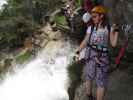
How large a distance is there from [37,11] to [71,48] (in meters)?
3.34

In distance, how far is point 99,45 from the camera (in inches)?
249

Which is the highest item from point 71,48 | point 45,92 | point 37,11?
point 37,11

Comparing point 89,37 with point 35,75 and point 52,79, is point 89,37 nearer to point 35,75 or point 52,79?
point 52,79

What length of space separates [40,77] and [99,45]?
8.15m

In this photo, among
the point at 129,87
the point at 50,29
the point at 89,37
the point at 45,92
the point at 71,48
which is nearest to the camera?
the point at 89,37

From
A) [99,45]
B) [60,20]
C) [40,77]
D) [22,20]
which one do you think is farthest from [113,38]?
[22,20]

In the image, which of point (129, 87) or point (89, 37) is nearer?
point (89, 37)

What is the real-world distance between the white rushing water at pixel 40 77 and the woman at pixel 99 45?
603cm

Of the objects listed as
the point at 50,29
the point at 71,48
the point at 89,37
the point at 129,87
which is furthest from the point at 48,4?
the point at 89,37

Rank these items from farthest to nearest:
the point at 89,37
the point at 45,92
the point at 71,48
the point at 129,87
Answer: the point at 71,48
the point at 45,92
the point at 129,87
the point at 89,37

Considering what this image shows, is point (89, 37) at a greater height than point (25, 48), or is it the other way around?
point (89, 37)

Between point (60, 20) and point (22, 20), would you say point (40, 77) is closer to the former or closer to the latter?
point (60, 20)

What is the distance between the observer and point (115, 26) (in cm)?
596

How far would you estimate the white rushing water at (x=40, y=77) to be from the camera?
13305 millimetres
